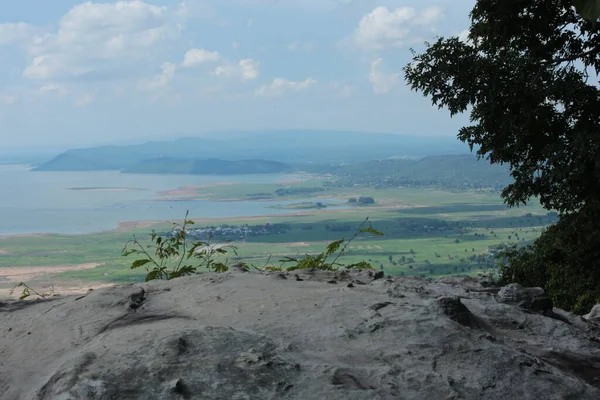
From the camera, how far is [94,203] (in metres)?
44.7

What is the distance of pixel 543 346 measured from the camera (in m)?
3.32

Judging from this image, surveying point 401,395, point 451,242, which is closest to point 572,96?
point 401,395

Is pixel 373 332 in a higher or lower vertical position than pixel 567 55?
lower

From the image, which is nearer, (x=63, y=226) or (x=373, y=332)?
(x=373, y=332)

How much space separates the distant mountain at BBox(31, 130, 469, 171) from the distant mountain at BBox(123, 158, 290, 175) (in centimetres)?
236

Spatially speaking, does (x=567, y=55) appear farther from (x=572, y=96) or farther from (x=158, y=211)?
(x=158, y=211)

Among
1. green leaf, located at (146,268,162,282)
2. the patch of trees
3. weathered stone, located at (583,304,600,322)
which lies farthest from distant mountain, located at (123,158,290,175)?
weathered stone, located at (583,304,600,322)

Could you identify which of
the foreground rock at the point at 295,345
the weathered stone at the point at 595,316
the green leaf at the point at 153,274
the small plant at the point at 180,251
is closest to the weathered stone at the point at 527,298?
the foreground rock at the point at 295,345

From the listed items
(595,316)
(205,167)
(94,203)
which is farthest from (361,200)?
(595,316)

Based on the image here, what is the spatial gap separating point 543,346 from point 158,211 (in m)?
33.5

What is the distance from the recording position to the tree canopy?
1088 cm

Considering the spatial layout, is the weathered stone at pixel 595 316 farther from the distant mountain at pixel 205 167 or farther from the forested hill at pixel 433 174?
the distant mountain at pixel 205 167

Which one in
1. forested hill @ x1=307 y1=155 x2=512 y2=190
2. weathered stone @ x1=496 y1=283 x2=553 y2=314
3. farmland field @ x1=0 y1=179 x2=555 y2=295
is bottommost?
farmland field @ x1=0 y1=179 x2=555 y2=295

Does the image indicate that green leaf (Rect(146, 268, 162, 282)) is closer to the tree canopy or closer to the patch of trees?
the tree canopy
